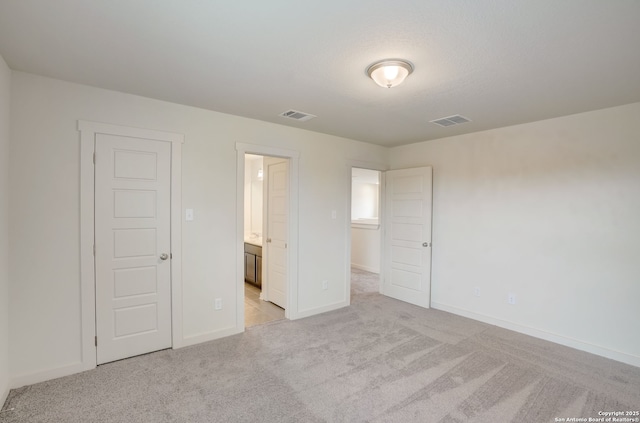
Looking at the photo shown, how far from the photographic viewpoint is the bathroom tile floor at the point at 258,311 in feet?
12.8

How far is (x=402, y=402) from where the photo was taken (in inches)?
89.6

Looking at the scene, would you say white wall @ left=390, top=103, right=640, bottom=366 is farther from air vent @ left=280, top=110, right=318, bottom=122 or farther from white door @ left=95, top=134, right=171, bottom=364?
white door @ left=95, top=134, right=171, bottom=364

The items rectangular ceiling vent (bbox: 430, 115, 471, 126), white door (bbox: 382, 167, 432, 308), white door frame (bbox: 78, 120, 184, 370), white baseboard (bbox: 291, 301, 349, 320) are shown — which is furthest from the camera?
white door (bbox: 382, 167, 432, 308)

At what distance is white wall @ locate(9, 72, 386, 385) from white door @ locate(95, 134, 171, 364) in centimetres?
17

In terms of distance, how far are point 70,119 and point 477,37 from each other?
3119 millimetres

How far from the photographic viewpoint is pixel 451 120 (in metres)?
3.51

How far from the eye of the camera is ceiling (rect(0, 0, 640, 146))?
1598mm

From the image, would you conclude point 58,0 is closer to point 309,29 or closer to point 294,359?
point 309,29

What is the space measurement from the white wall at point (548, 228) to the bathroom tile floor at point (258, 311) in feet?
7.59

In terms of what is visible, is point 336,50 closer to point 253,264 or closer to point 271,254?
point 271,254

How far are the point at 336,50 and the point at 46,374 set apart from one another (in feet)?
11.0

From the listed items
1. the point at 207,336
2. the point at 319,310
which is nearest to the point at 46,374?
the point at 207,336

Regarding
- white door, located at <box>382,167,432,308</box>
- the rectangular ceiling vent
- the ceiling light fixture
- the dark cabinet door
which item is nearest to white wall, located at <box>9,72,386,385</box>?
white door, located at <box>382,167,432,308</box>

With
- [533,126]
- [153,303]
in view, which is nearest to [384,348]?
[153,303]
